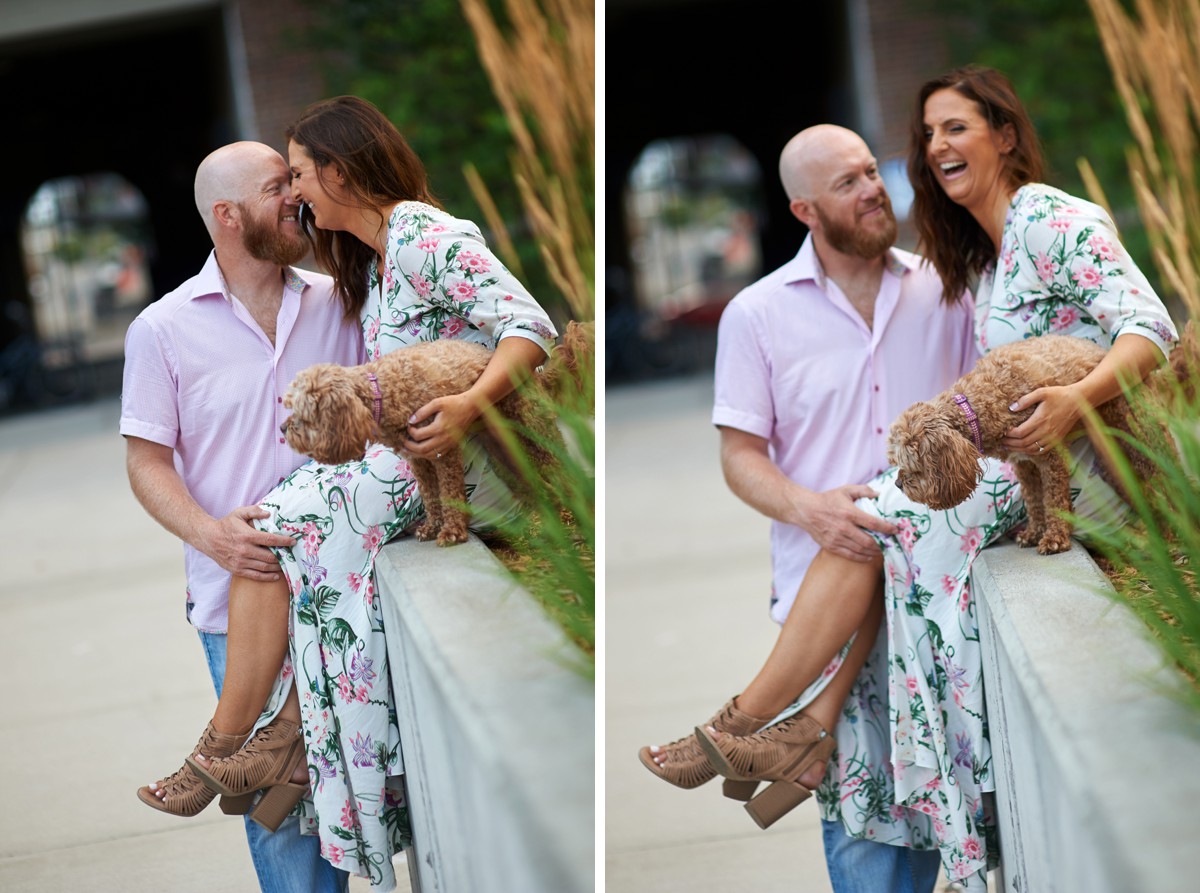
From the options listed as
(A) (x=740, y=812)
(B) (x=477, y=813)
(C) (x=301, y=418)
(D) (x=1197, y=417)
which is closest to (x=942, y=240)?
(D) (x=1197, y=417)

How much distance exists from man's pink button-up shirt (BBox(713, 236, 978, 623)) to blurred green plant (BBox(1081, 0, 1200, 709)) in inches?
18.5

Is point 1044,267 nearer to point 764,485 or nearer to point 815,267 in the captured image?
point 815,267

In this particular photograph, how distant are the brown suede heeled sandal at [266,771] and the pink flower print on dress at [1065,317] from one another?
1783 millimetres

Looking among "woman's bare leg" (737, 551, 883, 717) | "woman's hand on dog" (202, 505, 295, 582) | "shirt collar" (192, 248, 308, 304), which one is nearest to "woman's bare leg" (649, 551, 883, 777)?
"woman's bare leg" (737, 551, 883, 717)

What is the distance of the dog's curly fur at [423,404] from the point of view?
2414 millimetres

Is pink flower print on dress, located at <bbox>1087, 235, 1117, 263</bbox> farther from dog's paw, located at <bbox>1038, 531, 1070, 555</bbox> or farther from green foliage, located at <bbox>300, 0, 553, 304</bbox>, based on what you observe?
green foliage, located at <bbox>300, 0, 553, 304</bbox>

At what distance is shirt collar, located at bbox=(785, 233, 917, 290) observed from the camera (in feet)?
10.1

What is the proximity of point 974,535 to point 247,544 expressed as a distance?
57.9 inches

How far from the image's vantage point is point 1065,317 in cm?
267

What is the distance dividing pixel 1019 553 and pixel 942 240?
76 centimetres

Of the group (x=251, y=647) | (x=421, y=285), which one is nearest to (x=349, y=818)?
(x=251, y=647)

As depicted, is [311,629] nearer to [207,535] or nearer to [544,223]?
[207,535]

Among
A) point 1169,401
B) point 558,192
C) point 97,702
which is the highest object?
point 558,192

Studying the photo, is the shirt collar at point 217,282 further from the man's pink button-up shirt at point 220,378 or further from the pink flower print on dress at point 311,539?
the pink flower print on dress at point 311,539
